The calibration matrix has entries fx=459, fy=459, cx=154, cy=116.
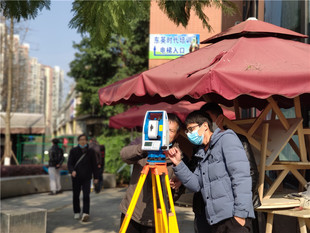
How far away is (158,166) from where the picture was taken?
356 centimetres

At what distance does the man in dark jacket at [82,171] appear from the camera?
857 centimetres

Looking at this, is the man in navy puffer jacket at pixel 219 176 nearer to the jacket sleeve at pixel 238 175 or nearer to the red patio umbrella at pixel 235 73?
the jacket sleeve at pixel 238 175

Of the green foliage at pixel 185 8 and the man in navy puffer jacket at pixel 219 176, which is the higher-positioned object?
the green foliage at pixel 185 8

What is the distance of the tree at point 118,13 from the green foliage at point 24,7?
0.38 metres

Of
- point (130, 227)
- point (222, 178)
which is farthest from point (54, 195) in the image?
point (222, 178)

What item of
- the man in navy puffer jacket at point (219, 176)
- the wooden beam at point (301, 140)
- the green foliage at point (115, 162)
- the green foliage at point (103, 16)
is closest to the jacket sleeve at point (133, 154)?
the man in navy puffer jacket at point (219, 176)

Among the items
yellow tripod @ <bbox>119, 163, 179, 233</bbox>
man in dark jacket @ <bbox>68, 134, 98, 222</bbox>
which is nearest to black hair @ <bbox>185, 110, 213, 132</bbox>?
yellow tripod @ <bbox>119, 163, 179, 233</bbox>

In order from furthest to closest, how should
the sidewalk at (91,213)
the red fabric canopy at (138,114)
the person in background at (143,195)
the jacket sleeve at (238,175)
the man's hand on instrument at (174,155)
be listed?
the red fabric canopy at (138,114)
the sidewalk at (91,213)
the person in background at (143,195)
the man's hand on instrument at (174,155)
the jacket sleeve at (238,175)

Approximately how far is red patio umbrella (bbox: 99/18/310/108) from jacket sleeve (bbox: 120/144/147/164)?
58 cm

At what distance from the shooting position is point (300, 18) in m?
7.37

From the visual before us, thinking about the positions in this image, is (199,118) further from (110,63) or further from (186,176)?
(110,63)

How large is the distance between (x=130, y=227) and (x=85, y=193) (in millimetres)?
4705

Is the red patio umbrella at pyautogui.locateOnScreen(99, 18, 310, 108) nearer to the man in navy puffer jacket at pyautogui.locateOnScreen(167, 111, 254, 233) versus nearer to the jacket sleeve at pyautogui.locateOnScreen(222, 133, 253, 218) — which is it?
the man in navy puffer jacket at pyautogui.locateOnScreen(167, 111, 254, 233)

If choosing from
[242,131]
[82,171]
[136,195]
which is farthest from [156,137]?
[82,171]
